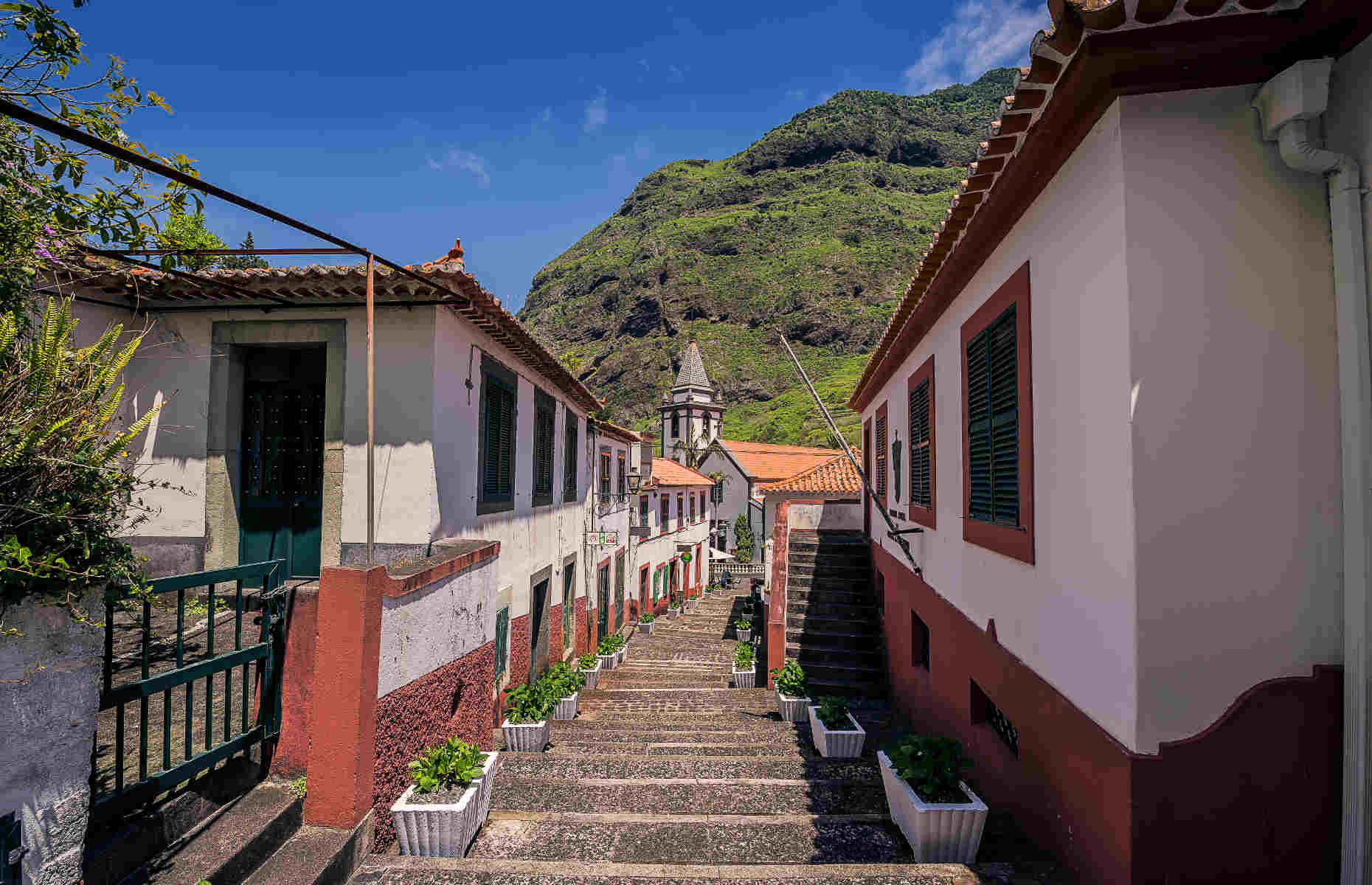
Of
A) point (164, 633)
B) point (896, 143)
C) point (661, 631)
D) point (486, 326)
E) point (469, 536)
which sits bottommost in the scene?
point (661, 631)

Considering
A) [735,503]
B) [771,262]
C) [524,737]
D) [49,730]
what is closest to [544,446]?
[524,737]

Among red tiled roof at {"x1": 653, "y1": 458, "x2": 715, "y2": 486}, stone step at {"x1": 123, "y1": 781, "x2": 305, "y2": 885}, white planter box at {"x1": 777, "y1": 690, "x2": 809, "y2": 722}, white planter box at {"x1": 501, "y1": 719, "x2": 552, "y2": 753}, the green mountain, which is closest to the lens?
stone step at {"x1": 123, "y1": 781, "x2": 305, "y2": 885}

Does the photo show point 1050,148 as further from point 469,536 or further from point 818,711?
point 469,536

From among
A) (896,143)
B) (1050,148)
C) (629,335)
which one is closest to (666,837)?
(1050,148)

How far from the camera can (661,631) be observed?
21500 millimetres

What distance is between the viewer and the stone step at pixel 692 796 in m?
5.41

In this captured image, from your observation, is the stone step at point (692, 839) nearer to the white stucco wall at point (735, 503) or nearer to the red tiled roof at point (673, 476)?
the red tiled roof at point (673, 476)

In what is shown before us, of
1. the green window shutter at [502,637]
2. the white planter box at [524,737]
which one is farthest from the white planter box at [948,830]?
the green window shutter at [502,637]

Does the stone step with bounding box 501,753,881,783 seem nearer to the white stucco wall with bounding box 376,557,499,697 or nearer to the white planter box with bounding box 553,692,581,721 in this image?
the white stucco wall with bounding box 376,557,499,697

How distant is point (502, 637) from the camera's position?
9000 mm

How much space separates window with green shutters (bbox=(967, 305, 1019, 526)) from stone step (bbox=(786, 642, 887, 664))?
6333 mm

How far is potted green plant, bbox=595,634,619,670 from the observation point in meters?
14.3

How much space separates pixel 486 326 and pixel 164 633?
445 centimetres

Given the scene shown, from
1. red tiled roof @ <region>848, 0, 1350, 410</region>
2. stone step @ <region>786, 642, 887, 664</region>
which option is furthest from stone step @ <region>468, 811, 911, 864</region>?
stone step @ <region>786, 642, 887, 664</region>
